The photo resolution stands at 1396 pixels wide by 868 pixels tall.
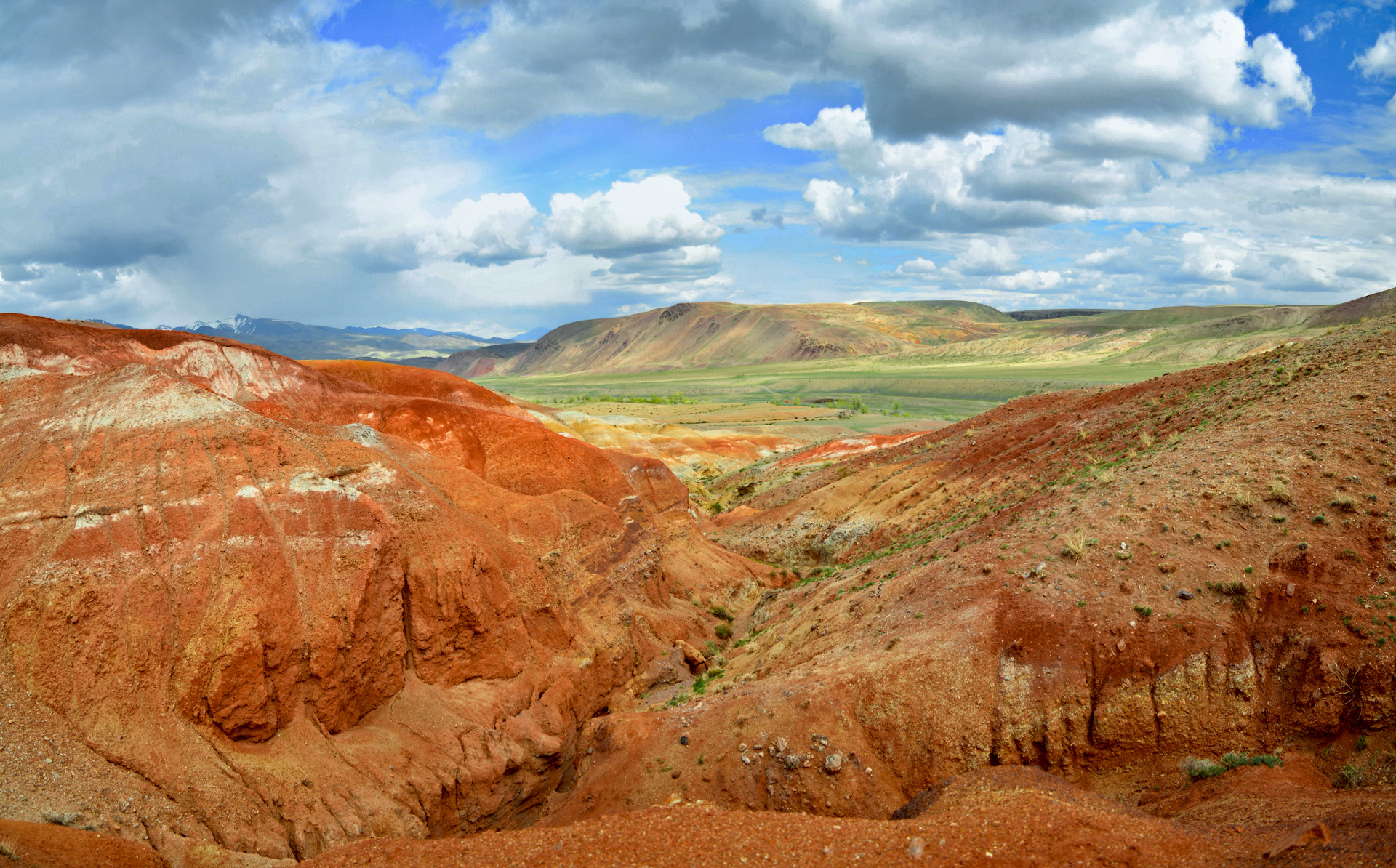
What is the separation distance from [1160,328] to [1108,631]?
7716 inches

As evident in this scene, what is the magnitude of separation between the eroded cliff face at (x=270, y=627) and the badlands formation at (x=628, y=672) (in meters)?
0.06

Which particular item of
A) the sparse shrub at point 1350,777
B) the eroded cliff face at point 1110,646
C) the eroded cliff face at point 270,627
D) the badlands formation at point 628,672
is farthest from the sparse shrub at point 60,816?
the sparse shrub at point 1350,777

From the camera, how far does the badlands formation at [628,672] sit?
11852mm

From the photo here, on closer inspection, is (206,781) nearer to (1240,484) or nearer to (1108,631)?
(1108,631)

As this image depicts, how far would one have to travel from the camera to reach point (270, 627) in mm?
15562

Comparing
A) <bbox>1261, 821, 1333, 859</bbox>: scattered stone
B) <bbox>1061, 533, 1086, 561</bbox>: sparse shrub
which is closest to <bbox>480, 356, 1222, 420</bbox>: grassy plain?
<bbox>1061, 533, 1086, 561</bbox>: sparse shrub

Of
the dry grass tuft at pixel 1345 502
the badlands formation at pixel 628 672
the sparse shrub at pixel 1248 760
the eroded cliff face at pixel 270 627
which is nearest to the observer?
the badlands formation at pixel 628 672

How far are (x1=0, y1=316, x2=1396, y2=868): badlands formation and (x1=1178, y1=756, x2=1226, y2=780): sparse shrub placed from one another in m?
0.09

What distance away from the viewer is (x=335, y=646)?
1631cm

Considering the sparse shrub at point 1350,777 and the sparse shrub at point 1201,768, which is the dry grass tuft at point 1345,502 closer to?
the sparse shrub at point 1350,777

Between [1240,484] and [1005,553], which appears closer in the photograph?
[1240,484]

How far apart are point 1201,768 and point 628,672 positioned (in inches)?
573

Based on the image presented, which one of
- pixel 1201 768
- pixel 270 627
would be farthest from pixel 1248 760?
pixel 270 627

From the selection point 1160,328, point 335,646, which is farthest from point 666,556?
point 1160,328
